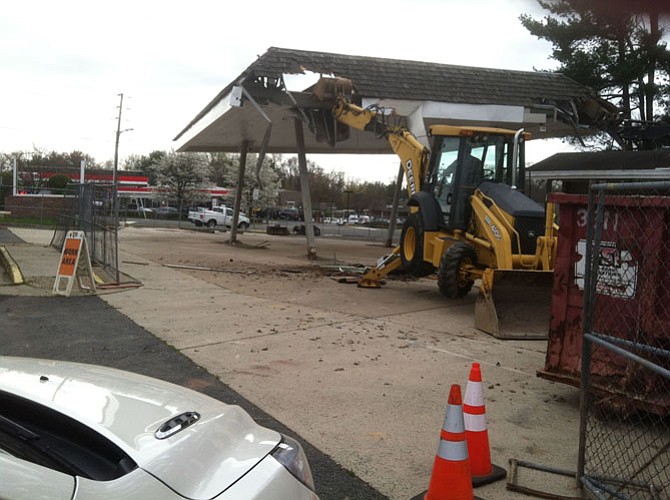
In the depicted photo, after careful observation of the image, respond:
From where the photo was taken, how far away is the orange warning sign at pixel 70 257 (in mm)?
11328

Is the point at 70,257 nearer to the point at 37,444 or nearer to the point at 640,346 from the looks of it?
the point at 37,444

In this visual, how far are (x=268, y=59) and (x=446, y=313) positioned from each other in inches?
390

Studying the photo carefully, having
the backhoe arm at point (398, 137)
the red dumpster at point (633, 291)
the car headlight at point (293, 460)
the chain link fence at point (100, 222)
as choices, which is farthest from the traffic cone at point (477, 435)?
the chain link fence at point (100, 222)

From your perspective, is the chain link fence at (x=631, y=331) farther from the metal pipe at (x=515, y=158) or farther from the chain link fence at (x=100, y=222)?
the chain link fence at (x=100, y=222)

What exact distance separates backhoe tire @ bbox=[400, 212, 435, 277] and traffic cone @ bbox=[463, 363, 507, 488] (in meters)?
7.78

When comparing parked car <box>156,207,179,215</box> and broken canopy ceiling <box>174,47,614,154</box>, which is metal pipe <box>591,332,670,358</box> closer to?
broken canopy ceiling <box>174,47,614,154</box>

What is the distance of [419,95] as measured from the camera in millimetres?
18406

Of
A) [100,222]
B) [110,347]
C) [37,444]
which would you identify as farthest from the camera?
[100,222]

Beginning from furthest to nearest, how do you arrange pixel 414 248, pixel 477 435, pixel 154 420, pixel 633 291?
pixel 414 248
pixel 633 291
pixel 477 435
pixel 154 420

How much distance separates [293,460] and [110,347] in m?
5.57

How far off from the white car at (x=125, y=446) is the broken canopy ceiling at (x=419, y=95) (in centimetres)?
1484

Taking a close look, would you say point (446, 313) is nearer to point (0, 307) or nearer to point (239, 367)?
point (239, 367)

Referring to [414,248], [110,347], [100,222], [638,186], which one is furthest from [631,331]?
[100,222]

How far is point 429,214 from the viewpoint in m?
11.8
